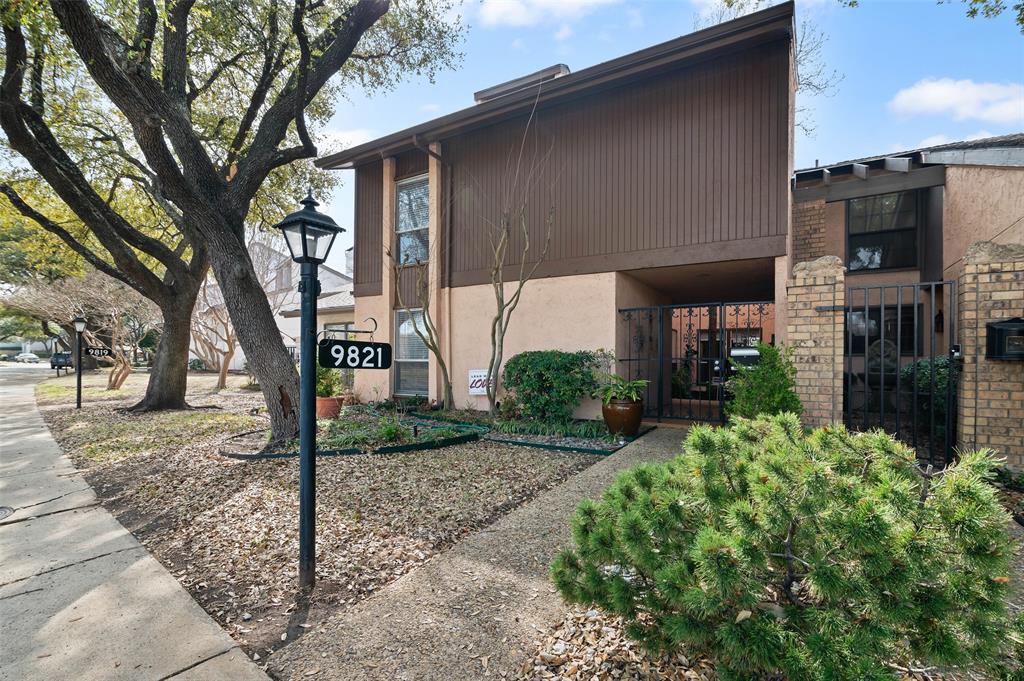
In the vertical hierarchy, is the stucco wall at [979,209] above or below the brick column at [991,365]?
above

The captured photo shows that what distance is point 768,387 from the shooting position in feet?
16.0

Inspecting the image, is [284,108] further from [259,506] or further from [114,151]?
[114,151]

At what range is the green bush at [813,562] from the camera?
1265 millimetres

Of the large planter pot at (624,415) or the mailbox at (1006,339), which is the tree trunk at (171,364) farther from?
the mailbox at (1006,339)

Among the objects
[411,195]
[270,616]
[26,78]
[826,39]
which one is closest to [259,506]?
[270,616]

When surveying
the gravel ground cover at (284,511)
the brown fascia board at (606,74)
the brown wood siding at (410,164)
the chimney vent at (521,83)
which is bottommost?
the gravel ground cover at (284,511)

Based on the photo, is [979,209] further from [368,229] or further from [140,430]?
[140,430]

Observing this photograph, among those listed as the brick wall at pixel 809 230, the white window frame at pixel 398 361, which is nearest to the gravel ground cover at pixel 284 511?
the white window frame at pixel 398 361

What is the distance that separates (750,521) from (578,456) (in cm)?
433

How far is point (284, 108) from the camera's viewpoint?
6.43m

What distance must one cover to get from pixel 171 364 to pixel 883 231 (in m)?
15.3

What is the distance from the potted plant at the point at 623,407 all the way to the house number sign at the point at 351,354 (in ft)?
13.5

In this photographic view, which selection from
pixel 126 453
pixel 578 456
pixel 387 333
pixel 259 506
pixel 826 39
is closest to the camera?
pixel 259 506

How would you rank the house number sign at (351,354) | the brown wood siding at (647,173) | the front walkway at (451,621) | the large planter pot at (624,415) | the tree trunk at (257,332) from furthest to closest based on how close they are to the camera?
the large planter pot at (624,415), the brown wood siding at (647,173), the tree trunk at (257,332), the house number sign at (351,354), the front walkway at (451,621)
